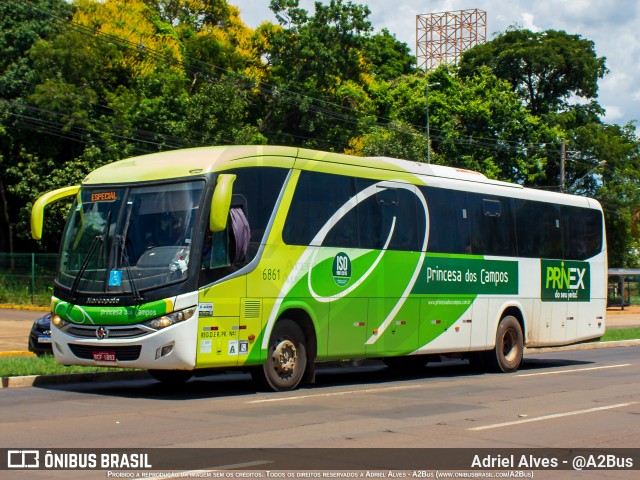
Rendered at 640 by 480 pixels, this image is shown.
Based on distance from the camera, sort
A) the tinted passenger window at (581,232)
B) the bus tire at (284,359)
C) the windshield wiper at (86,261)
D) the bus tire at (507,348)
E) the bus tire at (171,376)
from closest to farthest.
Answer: the windshield wiper at (86,261) < the bus tire at (284,359) < the bus tire at (171,376) < the bus tire at (507,348) < the tinted passenger window at (581,232)

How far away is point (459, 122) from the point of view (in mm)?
56344

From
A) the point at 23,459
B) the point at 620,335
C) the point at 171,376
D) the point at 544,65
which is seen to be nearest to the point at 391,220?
the point at 171,376

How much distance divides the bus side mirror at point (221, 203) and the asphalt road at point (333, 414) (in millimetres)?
2367

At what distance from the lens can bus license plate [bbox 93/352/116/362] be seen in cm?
1322

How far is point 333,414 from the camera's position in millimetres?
11969

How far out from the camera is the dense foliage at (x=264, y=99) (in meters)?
42.2

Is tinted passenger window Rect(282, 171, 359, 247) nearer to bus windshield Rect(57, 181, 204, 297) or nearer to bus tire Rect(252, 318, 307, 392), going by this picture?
bus tire Rect(252, 318, 307, 392)

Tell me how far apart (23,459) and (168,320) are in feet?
15.2

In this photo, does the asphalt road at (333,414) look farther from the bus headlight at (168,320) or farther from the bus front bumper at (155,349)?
the bus headlight at (168,320)

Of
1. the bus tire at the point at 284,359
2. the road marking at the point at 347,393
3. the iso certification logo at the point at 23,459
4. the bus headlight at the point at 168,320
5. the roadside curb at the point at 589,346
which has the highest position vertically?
the bus headlight at the point at 168,320

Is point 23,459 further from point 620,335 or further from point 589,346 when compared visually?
point 620,335

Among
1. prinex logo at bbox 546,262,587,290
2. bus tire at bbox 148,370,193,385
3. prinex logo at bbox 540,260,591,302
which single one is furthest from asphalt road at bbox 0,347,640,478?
prinex logo at bbox 546,262,587,290

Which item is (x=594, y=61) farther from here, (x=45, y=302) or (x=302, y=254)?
(x=302, y=254)

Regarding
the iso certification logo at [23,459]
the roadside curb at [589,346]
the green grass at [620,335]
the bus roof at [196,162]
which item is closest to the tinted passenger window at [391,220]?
the bus roof at [196,162]
